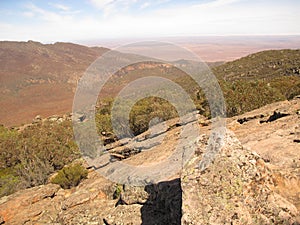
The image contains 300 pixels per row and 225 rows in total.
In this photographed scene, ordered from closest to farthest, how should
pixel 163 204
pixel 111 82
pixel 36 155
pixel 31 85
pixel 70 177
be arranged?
pixel 163 204 < pixel 70 177 < pixel 36 155 < pixel 31 85 < pixel 111 82

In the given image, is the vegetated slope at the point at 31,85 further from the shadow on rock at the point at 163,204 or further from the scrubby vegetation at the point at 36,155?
the shadow on rock at the point at 163,204

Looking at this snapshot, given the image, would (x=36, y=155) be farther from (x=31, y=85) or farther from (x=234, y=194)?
(x=31, y=85)

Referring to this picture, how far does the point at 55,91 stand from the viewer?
129625mm

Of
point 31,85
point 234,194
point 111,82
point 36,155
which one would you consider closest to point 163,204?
point 234,194

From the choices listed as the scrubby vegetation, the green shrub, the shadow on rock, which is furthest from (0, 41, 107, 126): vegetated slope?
the shadow on rock

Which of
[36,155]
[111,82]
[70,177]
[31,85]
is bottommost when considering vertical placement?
[111,82]

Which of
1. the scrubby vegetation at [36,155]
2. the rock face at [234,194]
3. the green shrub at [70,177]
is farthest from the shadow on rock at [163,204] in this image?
the scrubby vegetation at [36,155]

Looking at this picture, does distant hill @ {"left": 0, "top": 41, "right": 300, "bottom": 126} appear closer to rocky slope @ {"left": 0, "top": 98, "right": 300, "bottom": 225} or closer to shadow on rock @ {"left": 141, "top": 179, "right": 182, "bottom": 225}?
rocky slope @ {"left": 0, "top": 98, "right": 300, "bottom": 225}

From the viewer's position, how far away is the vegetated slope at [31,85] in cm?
10162

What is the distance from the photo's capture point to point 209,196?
5988 millimetres

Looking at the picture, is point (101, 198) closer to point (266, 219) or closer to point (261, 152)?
point (261, 152)

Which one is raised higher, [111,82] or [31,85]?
[31,85]

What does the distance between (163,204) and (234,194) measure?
361 cm

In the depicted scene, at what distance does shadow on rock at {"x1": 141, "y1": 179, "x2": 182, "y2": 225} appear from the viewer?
7660mm
